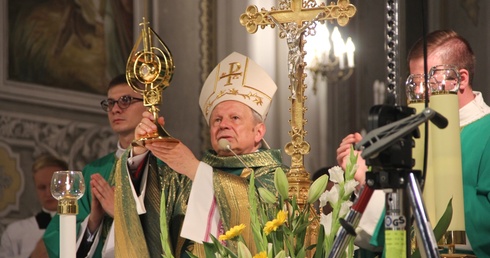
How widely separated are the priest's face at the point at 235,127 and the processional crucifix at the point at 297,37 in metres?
0.69

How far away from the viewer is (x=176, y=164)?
14.8 ft

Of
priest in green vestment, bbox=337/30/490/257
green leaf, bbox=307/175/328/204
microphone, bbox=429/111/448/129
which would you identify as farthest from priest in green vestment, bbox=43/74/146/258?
microphone, bbox=429/111/448/129

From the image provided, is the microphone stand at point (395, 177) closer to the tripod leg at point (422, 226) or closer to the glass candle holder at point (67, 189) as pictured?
the tripod leg at point (422, 226)

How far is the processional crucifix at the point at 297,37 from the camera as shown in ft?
13.2

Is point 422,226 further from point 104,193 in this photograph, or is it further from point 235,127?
point 104,193

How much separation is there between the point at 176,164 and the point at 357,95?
5.48 metres

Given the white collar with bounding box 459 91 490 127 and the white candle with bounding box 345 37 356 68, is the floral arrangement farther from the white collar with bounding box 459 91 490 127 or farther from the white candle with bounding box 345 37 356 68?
the white candle with bounding box 345 37 356 68

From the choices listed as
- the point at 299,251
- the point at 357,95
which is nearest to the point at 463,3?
the point at 357,95

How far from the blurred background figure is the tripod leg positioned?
16.0ft

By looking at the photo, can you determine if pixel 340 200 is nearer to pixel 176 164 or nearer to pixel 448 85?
pixel 448 85

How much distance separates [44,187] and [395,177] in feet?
16.5

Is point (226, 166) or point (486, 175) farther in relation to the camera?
point (226, 166)

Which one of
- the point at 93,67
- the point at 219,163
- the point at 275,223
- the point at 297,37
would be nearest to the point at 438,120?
the point at 275,223

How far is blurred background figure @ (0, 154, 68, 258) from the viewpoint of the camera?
22.6ft
